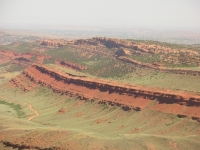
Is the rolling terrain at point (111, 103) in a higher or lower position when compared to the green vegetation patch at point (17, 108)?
higher

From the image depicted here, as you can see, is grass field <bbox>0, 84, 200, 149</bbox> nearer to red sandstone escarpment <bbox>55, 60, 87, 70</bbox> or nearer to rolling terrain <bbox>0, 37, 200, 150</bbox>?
rolling terrain <bbox>0, 37, 200, 150</bbox>

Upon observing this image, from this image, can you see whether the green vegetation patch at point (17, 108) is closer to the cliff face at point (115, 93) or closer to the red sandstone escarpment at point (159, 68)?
the cliff face at point (115, 93)

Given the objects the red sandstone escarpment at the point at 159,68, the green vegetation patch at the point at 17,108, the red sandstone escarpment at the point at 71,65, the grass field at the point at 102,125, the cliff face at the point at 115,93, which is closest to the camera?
the grass field at the point at 102,125

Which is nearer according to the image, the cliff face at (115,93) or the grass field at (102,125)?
the grass field at (102,125)

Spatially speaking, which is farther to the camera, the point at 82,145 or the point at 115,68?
the point at 115,68

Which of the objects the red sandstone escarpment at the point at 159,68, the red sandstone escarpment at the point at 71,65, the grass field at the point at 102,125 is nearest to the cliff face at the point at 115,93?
the grass field at the point at 102,125

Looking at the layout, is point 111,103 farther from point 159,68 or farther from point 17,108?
point 159,68

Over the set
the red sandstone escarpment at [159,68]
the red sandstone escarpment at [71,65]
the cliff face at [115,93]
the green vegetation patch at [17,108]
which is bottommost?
the green vegetation patch at [17,108]

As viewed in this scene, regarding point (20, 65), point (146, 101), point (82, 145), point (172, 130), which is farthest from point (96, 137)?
point (20, 65)

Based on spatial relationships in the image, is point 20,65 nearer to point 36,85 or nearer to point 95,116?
point 36,85
